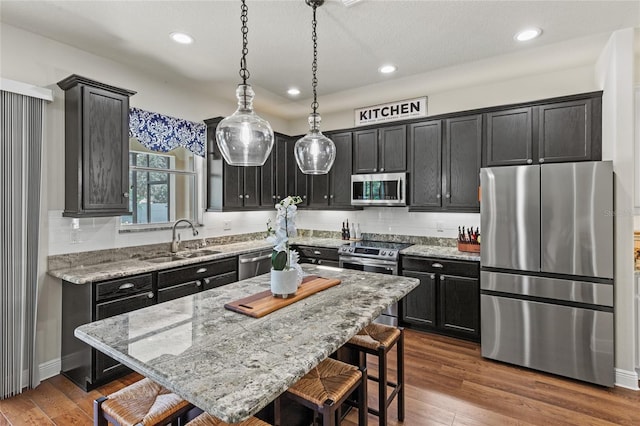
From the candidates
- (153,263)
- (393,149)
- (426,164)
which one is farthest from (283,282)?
(393,149)

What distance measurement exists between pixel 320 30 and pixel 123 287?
271 cm

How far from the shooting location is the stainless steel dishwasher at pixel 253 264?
396cm

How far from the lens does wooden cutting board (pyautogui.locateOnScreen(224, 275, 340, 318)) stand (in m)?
1.76

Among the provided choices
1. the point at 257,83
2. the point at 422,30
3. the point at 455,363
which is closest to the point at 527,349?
the point at 455,363

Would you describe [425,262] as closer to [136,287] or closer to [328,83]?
[328,83]

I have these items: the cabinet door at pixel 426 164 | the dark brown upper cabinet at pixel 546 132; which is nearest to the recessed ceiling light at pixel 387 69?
the cabinet door at pixel 426 164

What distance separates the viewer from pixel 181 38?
9.15 feet

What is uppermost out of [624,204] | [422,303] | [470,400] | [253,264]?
[624,204]

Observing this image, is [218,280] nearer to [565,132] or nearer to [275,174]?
[275,174]

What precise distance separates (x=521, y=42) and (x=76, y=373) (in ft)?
15.6

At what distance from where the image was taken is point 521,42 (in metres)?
2.89

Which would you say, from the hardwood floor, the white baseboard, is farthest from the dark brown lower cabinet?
the white baseboard

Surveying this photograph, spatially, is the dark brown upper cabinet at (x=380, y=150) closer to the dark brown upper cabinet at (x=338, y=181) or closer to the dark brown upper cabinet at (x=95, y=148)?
the dark brown upper cabinet at (x=338, y=181)

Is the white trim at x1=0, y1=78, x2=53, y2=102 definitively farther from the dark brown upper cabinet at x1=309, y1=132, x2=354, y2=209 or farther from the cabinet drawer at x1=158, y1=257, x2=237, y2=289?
the dark brown upper cabinet at x1=309, y1=132, x2=354, y2=209
